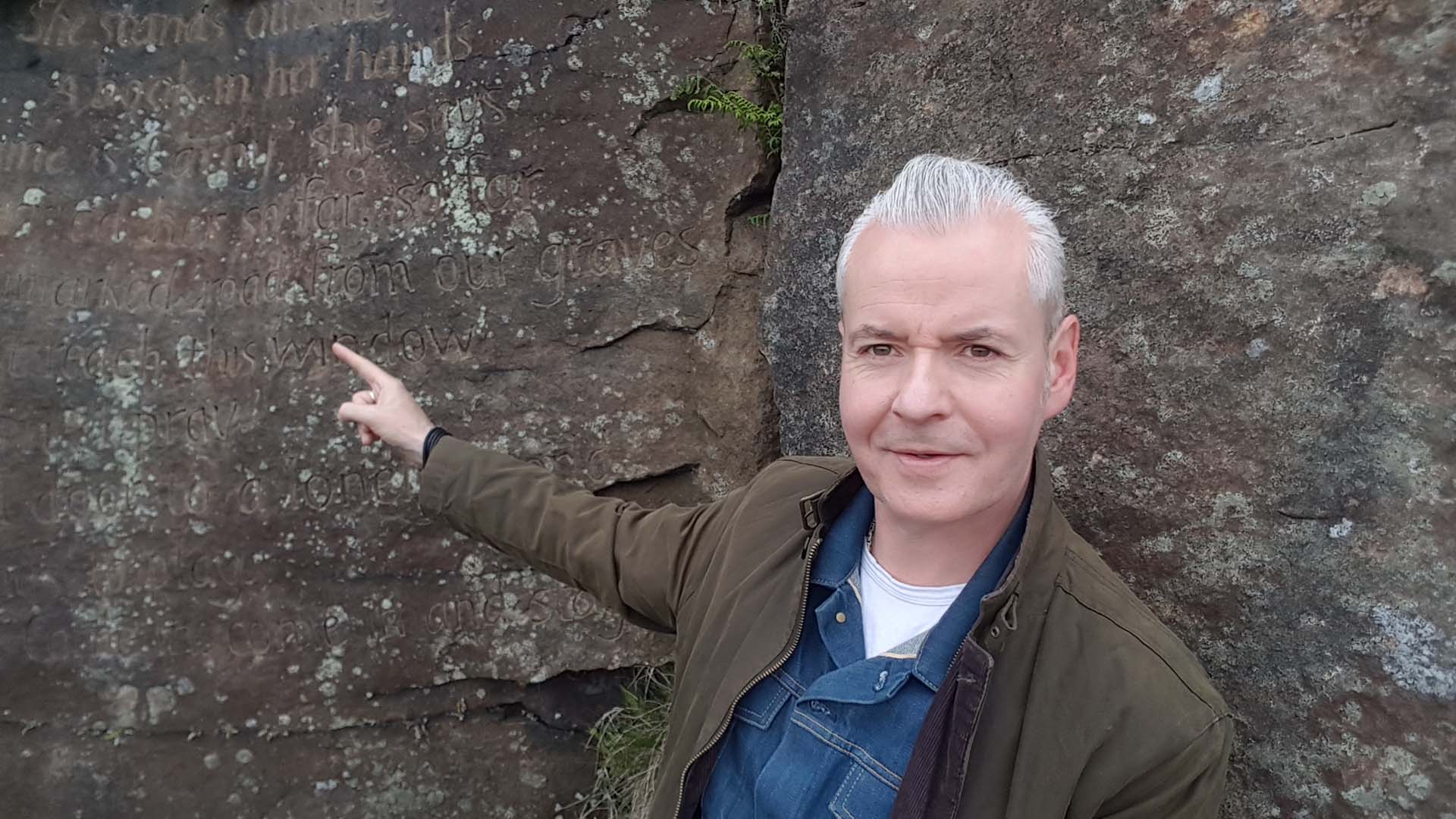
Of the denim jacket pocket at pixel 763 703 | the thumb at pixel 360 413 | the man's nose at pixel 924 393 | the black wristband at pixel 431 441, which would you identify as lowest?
the denim jacket pocket at pixel 763 703

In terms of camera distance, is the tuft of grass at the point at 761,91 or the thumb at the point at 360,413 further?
the tuft of grass at the point at 761,91

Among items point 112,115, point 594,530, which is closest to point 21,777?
point 112,115

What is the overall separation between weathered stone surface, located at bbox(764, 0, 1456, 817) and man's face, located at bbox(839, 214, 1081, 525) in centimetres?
73

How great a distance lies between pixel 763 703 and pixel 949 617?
34 centimetres

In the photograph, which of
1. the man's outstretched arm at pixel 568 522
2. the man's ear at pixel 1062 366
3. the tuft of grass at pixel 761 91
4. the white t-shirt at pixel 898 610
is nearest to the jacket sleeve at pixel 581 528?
the man's outstretched arm at pixel 568 522

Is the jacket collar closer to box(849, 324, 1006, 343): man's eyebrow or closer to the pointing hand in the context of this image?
box(849, 324, 1006, 343): man's eyebrow

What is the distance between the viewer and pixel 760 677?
1.44 meters

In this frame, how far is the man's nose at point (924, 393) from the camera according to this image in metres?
1.27

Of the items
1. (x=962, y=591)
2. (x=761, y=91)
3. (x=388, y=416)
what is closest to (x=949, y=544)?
(x=962, y=591)

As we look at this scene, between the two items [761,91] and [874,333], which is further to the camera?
[761,91]

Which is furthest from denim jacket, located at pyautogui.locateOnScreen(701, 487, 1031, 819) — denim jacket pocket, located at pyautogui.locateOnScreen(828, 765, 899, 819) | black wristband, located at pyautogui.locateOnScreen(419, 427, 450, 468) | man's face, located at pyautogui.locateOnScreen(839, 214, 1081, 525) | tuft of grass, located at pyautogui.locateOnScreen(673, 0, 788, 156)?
tuft of grass, located at pyautogui.locateOnScreen(673, 0, 788, 156)

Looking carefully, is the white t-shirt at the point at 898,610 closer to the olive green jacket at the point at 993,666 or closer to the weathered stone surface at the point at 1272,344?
the olive green jacket at the point at 993,666

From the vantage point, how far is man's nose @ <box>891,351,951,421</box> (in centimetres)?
127

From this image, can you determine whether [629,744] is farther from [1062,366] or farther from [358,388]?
[1062,366]
